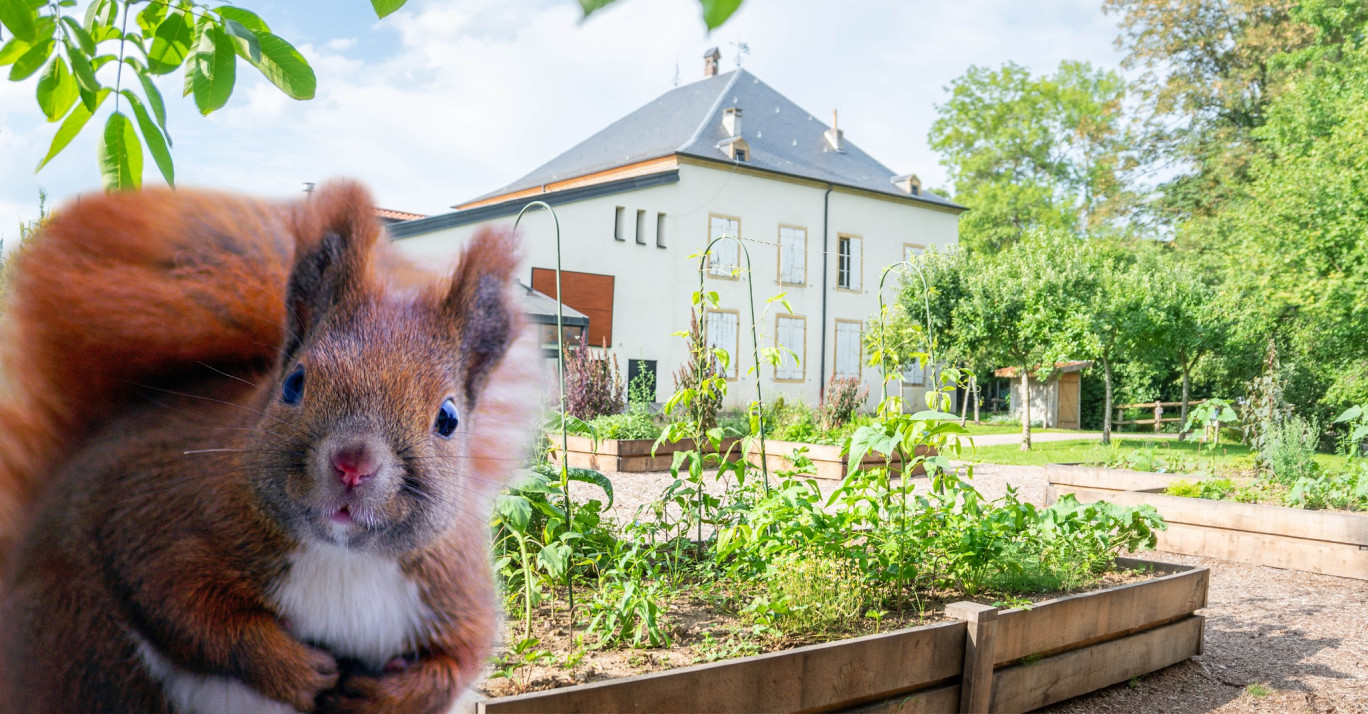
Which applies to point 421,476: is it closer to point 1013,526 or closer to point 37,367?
point 37,367

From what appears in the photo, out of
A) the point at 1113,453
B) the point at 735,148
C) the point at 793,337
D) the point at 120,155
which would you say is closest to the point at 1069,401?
the point at 793,337

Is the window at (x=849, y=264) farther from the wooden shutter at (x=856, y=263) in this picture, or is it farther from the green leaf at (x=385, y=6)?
the green leaf at (x=385, y=6)

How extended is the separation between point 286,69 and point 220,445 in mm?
407

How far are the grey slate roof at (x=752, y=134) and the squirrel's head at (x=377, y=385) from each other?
15.4m

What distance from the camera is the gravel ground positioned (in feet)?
11.2

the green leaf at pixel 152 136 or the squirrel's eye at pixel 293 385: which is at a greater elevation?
the green leaf at pixel 152 136

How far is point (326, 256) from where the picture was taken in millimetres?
553

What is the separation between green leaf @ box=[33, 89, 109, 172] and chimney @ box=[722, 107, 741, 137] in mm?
18824

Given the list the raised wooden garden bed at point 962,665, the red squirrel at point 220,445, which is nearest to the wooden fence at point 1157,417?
the raised wooden garden bed at point 962,665

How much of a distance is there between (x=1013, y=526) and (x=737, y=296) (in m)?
15.0

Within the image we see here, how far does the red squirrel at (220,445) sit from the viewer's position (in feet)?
1.75

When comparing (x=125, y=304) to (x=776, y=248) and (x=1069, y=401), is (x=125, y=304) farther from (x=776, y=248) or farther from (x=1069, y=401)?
(x=1069, y=401)

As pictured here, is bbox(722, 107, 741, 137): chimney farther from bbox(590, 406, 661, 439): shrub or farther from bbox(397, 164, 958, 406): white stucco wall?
bbox(590, 406, 661, 439): shrub

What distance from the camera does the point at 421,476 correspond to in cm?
55
